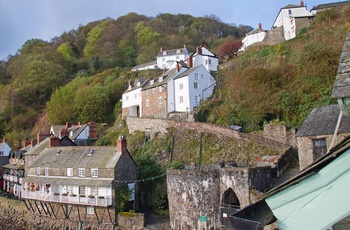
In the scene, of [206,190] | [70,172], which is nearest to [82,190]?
[70,172]

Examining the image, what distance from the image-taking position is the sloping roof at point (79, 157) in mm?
30234

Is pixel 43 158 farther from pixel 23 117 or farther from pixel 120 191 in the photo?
pixel 23 117

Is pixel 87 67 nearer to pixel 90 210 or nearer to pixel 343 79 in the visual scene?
pixel 90 210

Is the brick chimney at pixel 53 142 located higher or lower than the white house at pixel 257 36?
lower

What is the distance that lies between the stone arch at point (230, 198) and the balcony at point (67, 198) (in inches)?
441

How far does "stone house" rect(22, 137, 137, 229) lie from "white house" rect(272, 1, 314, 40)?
110 feet

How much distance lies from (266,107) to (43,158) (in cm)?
2415

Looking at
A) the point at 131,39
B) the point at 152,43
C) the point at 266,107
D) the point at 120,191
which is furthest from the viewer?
the point at 131,39

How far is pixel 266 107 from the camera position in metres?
32.5

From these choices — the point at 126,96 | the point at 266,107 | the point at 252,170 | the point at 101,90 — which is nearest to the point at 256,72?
the point at 266,107

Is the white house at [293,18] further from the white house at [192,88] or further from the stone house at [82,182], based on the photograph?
the stone house at [82,182]

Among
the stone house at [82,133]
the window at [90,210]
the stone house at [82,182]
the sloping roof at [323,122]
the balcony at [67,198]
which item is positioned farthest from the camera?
the stone house at [82,133]

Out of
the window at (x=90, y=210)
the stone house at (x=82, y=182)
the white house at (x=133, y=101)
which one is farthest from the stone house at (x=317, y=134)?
the white house at (x=133, y=101)

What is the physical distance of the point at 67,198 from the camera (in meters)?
30.8
